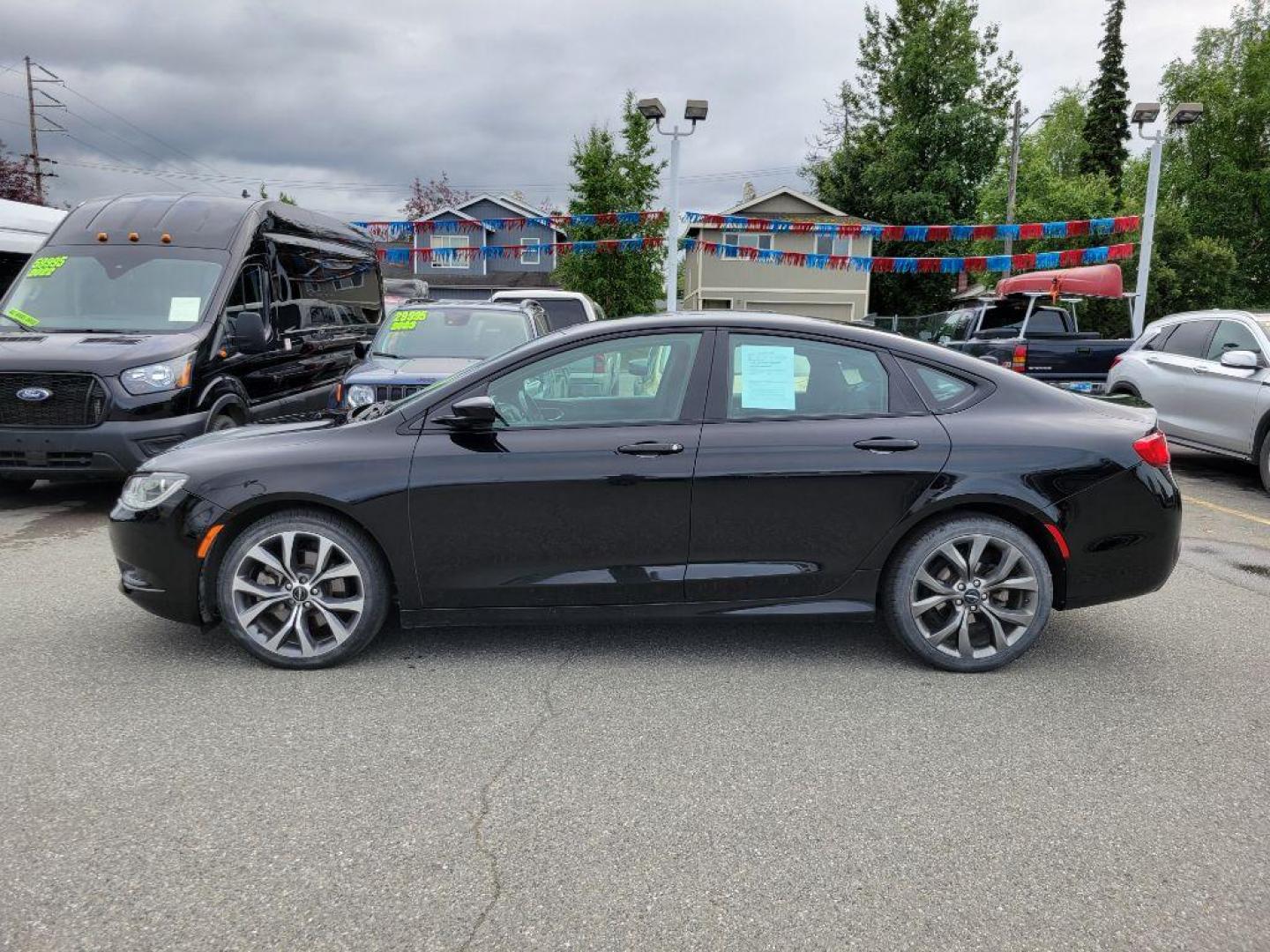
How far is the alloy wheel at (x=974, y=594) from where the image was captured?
3949 mm

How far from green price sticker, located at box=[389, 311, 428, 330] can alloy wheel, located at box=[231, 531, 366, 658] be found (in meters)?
5.47

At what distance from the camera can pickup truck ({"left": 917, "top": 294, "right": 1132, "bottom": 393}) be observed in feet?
42.3

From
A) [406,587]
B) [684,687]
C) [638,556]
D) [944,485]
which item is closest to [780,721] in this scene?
[684,687]

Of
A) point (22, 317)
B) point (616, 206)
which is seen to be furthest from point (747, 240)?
point (22, 317)

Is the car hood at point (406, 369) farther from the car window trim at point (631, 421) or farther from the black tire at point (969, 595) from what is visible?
the black tire at point (969, 595)

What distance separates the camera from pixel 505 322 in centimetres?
915

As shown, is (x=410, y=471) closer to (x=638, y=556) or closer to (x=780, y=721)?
Result: (x=638, y=556)

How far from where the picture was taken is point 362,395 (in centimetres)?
779

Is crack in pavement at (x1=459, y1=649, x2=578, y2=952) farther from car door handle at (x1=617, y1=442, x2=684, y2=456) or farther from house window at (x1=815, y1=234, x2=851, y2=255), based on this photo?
house window at (x1=815, y1=234, x2=851, y2=255)

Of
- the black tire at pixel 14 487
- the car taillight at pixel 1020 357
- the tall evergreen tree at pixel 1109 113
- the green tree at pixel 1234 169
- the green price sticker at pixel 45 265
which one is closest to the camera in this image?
the green price sticker at pixel 45 265

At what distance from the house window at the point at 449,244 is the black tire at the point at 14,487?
124ft

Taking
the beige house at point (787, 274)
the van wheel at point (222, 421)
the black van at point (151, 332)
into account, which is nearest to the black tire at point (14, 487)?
the black van at point (151, 332)

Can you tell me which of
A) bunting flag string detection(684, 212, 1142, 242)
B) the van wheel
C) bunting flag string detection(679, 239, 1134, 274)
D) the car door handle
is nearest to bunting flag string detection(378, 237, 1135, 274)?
bunting flag string detection(679, 239, 1134, 274)

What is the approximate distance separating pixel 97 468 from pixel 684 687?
5281 mm
